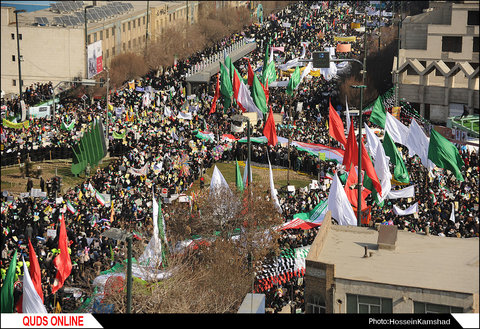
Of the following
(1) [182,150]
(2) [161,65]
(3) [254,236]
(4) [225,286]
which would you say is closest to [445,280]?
(4) [225,286]

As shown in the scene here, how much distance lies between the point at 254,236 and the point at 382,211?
20.7 feet

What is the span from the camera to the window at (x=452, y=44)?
75.2 meters

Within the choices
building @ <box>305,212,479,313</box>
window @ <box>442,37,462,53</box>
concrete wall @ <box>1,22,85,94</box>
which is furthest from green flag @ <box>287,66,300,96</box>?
building @ <box>305,212,479,313</box>

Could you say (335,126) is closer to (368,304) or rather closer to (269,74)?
(269,74)

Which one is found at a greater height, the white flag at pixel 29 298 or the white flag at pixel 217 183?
the white flag at pixel 29 298

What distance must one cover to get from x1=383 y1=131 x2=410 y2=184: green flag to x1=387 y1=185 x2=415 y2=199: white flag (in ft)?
4.33

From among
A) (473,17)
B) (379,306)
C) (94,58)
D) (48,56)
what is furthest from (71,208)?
(48,56)

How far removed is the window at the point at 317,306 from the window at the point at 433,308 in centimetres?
348

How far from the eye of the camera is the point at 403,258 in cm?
2586

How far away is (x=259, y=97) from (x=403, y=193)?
23.6 meters

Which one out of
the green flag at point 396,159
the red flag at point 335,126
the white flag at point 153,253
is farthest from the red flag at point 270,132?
the white flag at point 153,253

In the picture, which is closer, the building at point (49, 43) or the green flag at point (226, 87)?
the green flag at point (226, 87)

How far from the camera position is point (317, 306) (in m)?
26.5

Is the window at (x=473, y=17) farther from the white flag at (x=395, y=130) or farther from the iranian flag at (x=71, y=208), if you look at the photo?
the iranian flag at (x=71, y=208)
